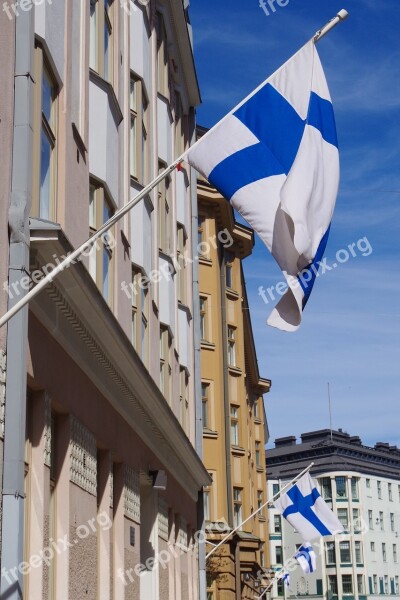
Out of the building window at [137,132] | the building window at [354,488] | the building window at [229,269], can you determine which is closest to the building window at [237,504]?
the building window at [229,269]

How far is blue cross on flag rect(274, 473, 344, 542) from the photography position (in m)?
25.3

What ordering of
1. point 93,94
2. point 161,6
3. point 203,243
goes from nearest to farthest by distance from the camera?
point 93,94, point 161,6, point 203,243

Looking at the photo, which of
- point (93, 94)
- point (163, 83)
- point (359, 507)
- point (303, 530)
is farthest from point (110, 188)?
point (359, 507)

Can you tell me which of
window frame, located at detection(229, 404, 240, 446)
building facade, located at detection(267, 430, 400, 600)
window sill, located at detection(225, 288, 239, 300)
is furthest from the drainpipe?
building facade, located at detection(267, 430, 400, 600)

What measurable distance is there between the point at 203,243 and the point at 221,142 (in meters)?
32.6

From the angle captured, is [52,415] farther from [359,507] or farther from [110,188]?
[359,507]

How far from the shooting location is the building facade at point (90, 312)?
9.75 metres

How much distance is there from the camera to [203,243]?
41.7m

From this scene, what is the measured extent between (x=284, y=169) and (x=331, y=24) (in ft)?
5.20

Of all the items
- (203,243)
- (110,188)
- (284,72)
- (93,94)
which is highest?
(203,243)

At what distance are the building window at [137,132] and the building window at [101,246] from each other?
3016 mm

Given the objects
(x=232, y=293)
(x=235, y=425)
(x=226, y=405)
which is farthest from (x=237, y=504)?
(x=232, y=293)

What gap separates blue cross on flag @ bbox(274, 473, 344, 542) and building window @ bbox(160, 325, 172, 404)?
17.3 feet

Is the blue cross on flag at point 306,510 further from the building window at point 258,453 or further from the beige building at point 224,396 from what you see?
the building window at point 258,453
